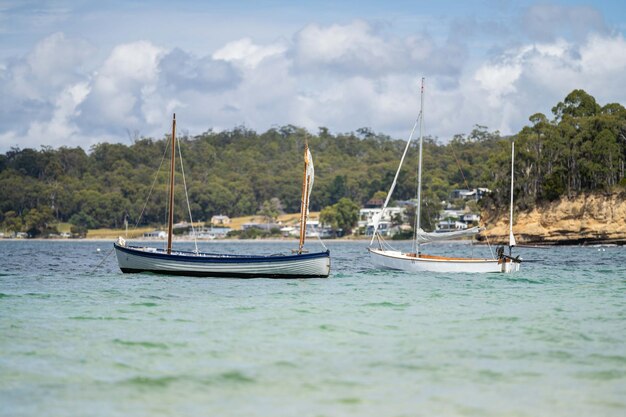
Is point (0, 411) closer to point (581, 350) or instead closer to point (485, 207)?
point (581, 350)

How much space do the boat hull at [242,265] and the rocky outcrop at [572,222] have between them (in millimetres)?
71388

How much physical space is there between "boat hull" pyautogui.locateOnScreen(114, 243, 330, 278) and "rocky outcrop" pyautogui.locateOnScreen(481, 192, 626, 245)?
71388mm

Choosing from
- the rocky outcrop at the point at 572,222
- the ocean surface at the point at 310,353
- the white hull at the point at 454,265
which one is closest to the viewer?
the ocean surface at the point at 310,353

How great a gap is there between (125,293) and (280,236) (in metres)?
162

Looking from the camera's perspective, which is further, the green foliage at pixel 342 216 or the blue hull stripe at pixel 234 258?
the green foliage at pixel 342 216

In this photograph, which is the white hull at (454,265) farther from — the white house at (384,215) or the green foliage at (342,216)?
the green foliage at (342,216)

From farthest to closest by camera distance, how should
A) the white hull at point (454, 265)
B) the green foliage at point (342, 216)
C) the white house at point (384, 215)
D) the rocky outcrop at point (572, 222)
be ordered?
the green foliage at point (342, 216), the white house at point (384, 215), the rocky outcrop at point (572, 222), the white hull at point (454, 265)

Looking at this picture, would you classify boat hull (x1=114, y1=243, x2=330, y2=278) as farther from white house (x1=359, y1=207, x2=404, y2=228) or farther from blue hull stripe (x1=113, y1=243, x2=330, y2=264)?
white house (x1=359, y1=207, x2=404, y2=228)

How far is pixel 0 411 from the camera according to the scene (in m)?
15.3

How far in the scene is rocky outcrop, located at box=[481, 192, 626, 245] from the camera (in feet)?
354

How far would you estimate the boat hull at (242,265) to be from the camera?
42000 millimetres

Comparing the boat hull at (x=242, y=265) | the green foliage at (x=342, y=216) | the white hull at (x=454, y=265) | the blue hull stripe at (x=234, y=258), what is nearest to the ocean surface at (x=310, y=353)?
the blue hull stripe at (x=234, y=258)

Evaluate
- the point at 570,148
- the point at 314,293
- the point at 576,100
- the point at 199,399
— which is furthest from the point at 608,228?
the point at 199,399

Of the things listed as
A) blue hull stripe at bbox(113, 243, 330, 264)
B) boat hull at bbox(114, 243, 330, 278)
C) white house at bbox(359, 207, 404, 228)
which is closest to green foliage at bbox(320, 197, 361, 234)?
white house at bbox(359, 207, 404, 228)
